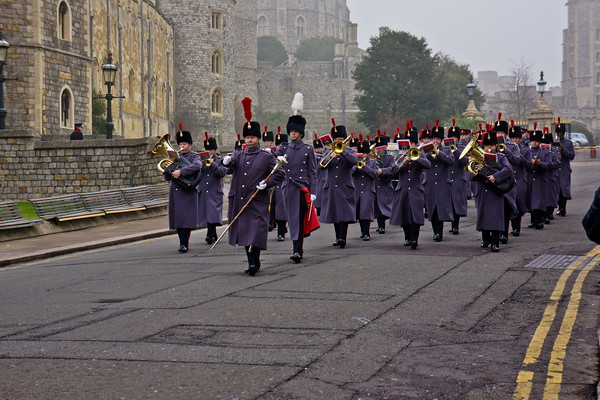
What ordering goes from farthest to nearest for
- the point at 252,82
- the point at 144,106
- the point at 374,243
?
the point at 252,82 < the point at 144,106 < the point at 374,243

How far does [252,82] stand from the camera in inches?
→ 4213

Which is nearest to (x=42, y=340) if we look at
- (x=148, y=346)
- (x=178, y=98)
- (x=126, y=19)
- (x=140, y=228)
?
(x=148, y=346)

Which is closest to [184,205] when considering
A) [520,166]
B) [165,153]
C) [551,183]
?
[165,153]

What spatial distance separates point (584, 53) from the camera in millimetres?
165250

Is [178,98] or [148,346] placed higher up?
[178,98]

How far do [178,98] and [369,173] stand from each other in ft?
172

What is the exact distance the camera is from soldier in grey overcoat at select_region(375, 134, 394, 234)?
60.6 feet

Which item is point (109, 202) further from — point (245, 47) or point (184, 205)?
point (245, 47)

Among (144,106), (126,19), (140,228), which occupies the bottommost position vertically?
(140,228)

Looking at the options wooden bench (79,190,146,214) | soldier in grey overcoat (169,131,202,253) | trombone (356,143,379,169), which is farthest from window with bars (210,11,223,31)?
soldier in grey overcoat (169,131,202,253)

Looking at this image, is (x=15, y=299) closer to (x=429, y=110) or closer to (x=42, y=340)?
(x=42, y=340)

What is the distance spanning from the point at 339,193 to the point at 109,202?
→ 25.8 feet

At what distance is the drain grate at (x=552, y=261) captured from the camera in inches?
479

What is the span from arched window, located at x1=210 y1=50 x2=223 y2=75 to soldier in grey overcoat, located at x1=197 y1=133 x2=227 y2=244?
2109 inches
